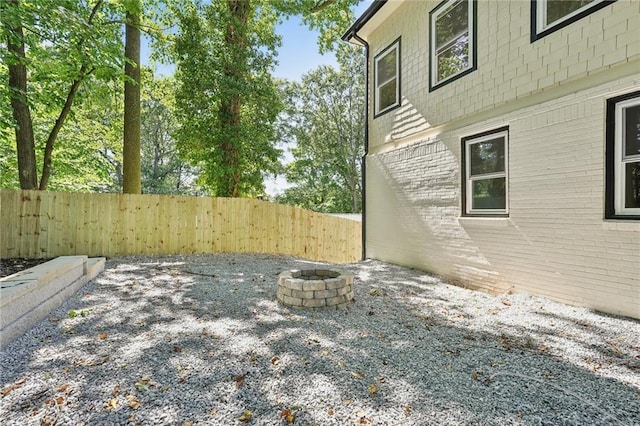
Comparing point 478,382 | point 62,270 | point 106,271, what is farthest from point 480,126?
point 106,271

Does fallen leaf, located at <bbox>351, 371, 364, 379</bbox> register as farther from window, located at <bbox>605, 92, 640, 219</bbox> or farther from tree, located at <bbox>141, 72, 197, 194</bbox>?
tree, located at <bbox>141, 72, 197, 194</bbox>

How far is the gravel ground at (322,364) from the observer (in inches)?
78.6

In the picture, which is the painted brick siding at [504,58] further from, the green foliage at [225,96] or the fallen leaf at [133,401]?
the fallen leaf at [133,401]

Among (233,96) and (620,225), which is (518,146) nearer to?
(620,225)

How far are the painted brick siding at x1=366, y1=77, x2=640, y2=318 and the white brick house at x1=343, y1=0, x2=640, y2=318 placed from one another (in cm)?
2

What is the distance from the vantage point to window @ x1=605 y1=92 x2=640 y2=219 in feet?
11.3

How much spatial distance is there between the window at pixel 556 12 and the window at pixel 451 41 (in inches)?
38.9

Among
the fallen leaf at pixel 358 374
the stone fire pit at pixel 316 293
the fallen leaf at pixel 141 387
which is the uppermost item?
the stone fire pit at pixel 316 293

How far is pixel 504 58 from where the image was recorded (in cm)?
472

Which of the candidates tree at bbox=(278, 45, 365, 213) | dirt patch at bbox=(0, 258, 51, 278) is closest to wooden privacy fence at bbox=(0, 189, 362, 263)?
dirt patch at bbox=(0, 258, 51, 278)

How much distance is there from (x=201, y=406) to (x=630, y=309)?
455cm

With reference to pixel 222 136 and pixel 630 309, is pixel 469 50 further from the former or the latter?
pixel 222 136

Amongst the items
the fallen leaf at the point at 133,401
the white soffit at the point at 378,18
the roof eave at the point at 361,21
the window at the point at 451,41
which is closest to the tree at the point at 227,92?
the roof eave at the point at 361,21

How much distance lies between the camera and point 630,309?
344cm
